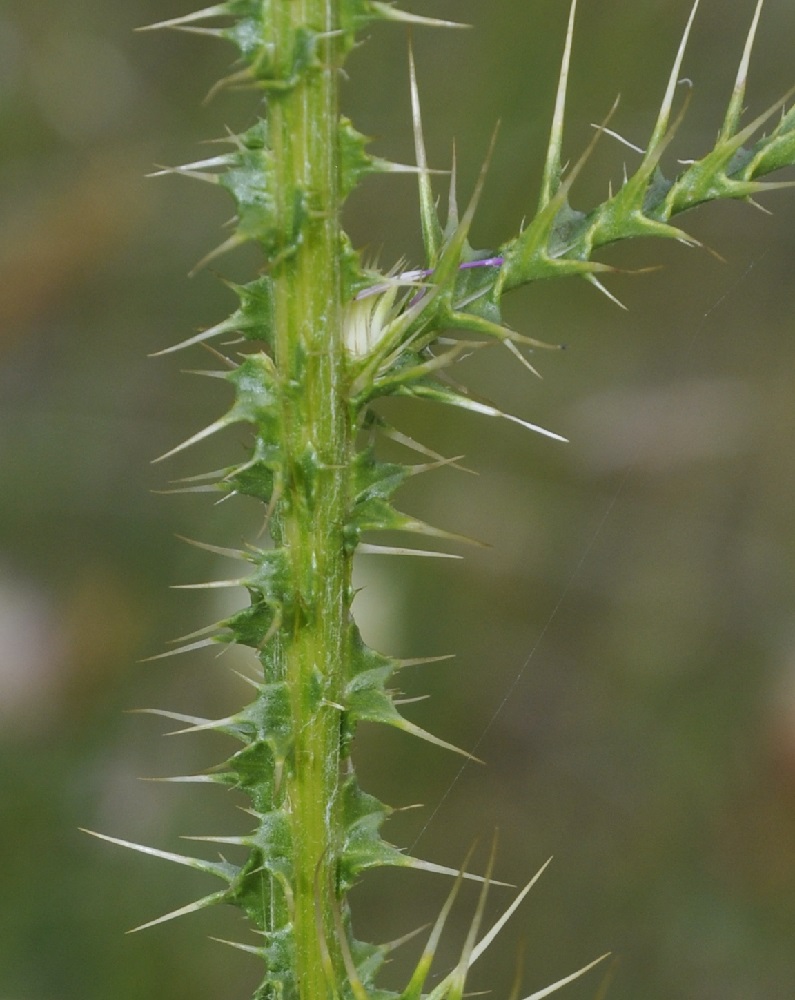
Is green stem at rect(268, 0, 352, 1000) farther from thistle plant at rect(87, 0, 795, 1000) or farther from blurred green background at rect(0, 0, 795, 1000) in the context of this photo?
blurred green background at rect(0, 0, 795, 1000)

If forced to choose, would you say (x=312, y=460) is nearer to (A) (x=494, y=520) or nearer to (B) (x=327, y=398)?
(B) (x=327, y=398)

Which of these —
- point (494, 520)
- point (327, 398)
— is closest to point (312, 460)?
point (327, 398)

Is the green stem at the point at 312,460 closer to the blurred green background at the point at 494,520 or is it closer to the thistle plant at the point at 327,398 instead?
the thistle plant at the point at 327,398

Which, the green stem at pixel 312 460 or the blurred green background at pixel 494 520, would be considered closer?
the green stem at pixel 312 460

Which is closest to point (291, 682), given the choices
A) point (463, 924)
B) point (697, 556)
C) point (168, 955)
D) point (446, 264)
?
point (446, 264)

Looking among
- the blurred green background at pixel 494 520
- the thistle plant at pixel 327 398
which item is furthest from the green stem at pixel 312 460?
the blurred green background at pixel 494 520
